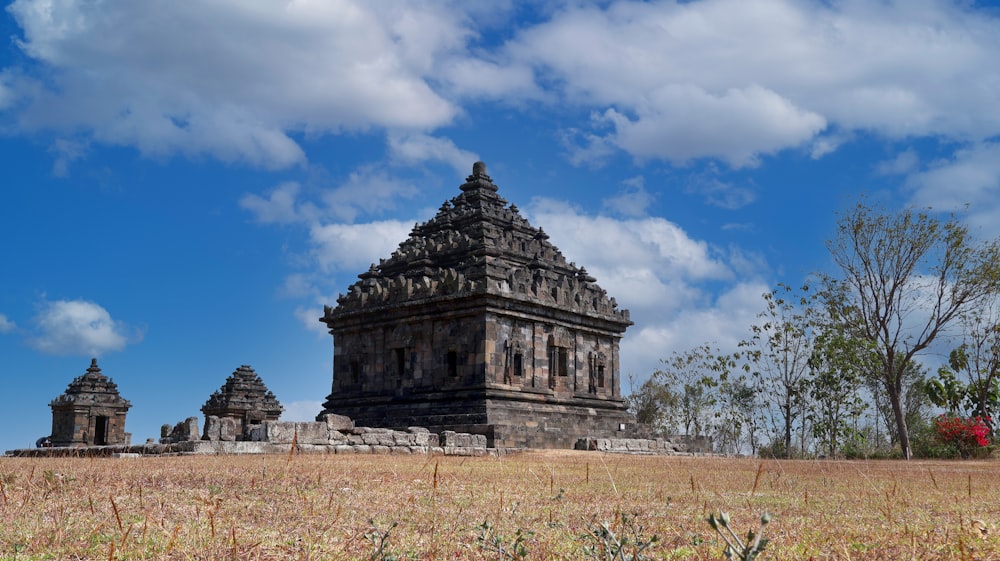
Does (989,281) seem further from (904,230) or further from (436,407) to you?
(436,407)

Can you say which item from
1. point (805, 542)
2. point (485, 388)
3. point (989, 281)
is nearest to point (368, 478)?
point (805, 542)

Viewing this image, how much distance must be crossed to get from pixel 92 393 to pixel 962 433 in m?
40.8

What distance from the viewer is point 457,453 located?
2169 cm

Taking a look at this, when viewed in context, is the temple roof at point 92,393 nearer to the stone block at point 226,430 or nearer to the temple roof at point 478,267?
the temple roof at point 478,267

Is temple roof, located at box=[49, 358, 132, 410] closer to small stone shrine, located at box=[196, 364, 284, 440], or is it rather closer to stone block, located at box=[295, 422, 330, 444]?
small stone shrine, located at box=[196, 364, 284, 440]

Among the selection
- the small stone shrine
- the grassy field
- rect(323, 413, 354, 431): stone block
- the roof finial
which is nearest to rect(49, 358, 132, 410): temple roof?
the small stone shrine

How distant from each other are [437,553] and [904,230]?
29.2 m

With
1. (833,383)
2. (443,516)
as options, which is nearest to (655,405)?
(833,383)

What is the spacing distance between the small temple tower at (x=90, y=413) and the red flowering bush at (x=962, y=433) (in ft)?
124

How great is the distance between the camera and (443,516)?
296 inches

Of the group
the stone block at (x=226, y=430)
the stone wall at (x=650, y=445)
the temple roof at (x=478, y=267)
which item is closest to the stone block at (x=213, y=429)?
the stone block at (x=226, y=430)

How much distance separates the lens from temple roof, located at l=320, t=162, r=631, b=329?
29.4 metres

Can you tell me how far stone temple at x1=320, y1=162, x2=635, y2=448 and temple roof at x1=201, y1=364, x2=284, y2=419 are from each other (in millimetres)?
13734

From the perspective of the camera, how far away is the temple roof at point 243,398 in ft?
147
